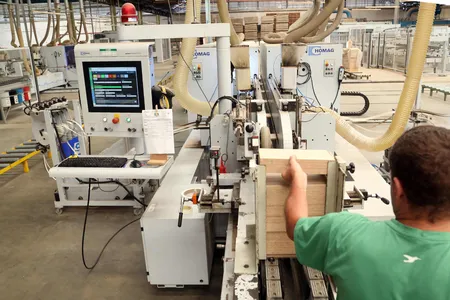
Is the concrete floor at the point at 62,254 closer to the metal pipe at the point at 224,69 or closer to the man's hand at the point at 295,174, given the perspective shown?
the metal pipe at the point at 224,69

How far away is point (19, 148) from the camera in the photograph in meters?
5.25

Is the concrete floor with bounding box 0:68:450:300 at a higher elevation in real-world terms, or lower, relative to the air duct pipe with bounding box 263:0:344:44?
lower

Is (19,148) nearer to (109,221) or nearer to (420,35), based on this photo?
(109,221)

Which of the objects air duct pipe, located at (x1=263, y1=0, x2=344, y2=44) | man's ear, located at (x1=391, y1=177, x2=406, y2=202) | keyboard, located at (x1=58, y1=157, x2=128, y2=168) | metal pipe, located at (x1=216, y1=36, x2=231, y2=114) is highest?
air duct pipe, located at (x1=263, y1=0, x2=344, y2=44)

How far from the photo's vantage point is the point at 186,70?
3311 mm

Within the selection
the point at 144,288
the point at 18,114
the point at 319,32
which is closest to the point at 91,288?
the point at 144,288

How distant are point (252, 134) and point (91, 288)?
169 centimetres

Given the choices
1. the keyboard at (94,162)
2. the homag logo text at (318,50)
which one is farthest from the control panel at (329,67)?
the keyboard at (94,162)

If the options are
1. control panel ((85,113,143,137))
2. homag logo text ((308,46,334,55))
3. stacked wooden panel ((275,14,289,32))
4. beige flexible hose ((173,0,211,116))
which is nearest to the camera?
control panel ((85,113,143,137))

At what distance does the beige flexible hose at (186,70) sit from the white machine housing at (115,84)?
39cm

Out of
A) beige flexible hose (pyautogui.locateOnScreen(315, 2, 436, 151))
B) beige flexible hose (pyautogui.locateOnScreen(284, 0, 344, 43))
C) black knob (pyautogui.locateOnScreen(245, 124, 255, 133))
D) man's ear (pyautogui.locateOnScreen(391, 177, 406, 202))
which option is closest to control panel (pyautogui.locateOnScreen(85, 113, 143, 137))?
black knob (pyautogui.locateOnScreen(245, 124, 255, 133))

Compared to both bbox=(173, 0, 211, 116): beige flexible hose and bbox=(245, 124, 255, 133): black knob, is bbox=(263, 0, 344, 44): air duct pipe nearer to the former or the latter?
bbox=(173, 0, 211, 116): beige flexible hose

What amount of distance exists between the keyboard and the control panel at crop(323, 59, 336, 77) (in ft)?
11.9

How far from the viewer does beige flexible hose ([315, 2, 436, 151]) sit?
249 centimetres
